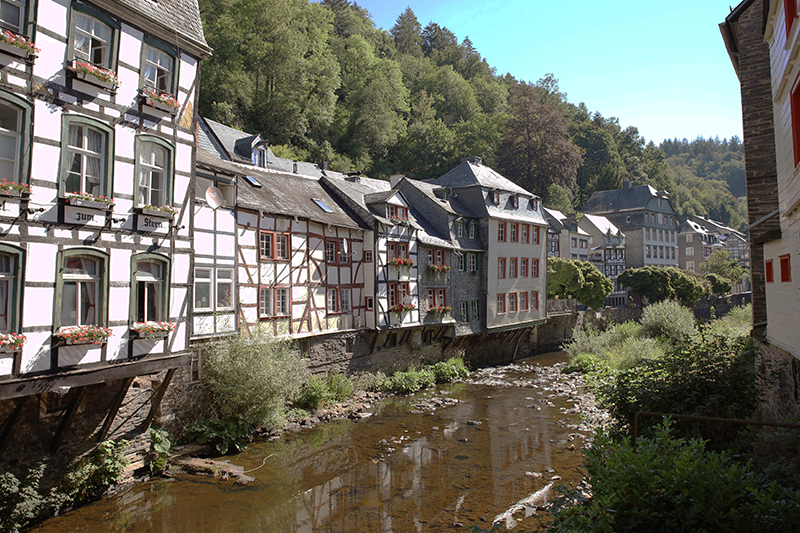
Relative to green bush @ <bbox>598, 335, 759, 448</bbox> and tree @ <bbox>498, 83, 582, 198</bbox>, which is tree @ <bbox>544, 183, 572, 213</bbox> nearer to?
tree @ <bbox>498, 83, 582, 198</bbox>

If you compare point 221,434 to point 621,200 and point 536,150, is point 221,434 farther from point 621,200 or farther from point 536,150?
point 621,200

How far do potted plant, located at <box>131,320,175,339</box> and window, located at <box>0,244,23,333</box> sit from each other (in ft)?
7.55

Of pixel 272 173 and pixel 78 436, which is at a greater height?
pixel 272 173

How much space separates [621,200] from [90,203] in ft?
198

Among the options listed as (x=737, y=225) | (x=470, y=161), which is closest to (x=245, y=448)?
(x=470, y=161)

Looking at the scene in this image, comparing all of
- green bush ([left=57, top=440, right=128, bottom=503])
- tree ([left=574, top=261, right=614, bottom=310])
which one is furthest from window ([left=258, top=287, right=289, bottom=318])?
tree ([left=574, top=261, right=614, bottom=310])

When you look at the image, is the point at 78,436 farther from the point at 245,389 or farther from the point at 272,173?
the point at 272,173

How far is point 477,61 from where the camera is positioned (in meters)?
77.1

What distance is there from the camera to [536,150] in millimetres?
53344

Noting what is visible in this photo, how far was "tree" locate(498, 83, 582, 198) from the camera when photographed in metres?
53.1

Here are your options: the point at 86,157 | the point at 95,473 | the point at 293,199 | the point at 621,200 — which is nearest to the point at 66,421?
the point at 95,473

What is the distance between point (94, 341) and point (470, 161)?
25.4 metres

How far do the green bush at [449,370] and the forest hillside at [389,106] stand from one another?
17.3 meters

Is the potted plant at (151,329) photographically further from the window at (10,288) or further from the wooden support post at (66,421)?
the window at (10,288)
